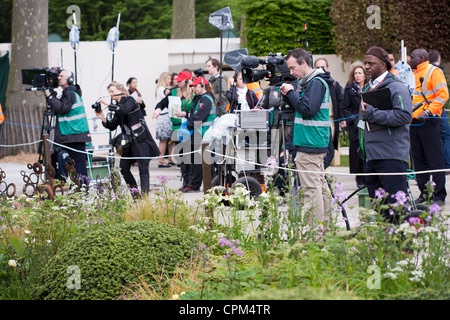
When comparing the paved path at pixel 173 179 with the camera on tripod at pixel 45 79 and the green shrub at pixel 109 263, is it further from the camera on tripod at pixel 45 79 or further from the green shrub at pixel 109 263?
the green shrub at pixel 109 263

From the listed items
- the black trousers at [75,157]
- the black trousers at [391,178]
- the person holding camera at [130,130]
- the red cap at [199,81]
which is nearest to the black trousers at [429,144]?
the black trousers at [391,178]

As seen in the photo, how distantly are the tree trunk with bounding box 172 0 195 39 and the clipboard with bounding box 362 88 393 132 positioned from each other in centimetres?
2099

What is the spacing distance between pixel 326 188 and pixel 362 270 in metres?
2.85

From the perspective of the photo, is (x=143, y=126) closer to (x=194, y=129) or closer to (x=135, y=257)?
(x=194, y=129)

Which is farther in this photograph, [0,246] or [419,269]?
[0,246]

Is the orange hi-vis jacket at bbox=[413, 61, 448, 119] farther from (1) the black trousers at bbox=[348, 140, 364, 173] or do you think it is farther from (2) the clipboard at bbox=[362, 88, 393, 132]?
(2) the clipboard at bbox=[362, 88, 393, 132]

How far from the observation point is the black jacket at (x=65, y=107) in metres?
11.2

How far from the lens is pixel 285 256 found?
509 cm

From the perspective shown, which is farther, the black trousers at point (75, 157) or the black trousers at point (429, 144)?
the black trousers at point (75, 157)

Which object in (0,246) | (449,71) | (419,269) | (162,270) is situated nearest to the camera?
(419,269)

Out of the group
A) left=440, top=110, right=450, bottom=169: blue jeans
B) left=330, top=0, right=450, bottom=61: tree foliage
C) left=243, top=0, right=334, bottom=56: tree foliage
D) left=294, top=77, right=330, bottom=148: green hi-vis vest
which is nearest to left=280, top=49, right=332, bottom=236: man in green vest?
left=294, top=77, right=330, bottom=148: green hi-vis vest

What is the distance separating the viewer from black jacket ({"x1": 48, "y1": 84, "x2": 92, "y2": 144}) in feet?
36.7

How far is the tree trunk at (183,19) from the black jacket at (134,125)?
16.5 metres
